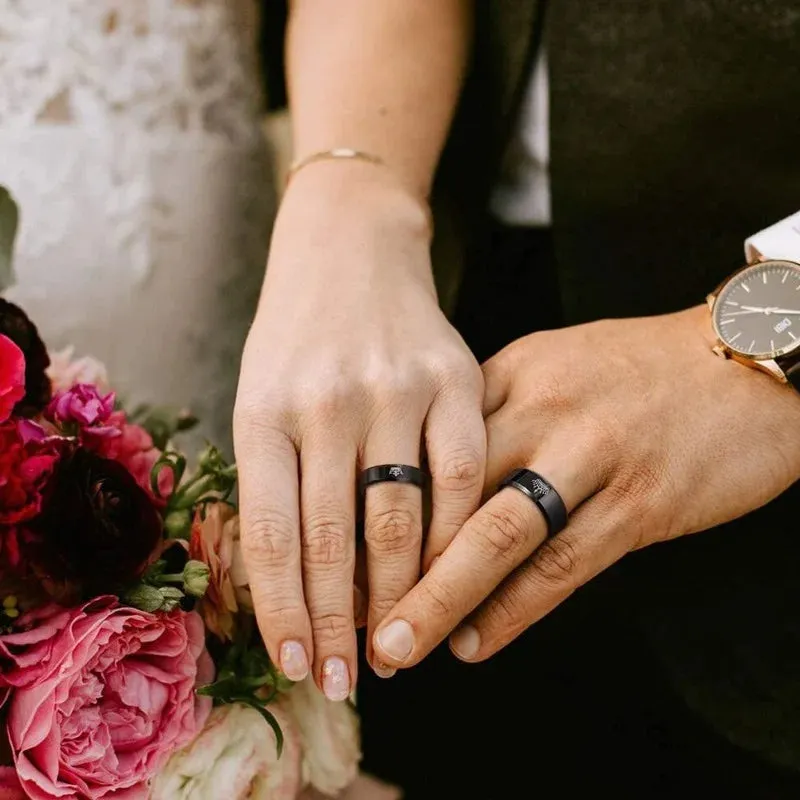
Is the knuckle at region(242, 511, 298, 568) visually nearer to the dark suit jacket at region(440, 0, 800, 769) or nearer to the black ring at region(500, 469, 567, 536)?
the black ring at region(500, 469, 567, 536)

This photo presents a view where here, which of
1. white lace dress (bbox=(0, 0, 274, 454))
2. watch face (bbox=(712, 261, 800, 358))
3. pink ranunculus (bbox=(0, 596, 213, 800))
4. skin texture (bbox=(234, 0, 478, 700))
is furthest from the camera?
white lace dress (bbox=(0, 0, 274, 454))

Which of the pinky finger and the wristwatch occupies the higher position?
the wristwatch

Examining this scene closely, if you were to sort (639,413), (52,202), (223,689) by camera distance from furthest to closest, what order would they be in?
(52,202) < (639,413) < (223,689)

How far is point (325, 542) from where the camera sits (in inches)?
21.8

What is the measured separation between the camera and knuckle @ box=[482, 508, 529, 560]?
56 centimetres

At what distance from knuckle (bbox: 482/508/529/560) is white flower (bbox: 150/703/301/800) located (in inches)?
7.2

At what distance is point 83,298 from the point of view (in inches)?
30.0

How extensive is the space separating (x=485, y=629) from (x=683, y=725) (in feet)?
1.25

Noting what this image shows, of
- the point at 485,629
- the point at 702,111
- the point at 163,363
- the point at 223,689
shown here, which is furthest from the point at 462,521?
the point at 702,111

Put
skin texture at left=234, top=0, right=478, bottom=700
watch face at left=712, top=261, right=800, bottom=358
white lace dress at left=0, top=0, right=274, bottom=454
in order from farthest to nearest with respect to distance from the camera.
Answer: white lace dress at left=0, top=0, right=274, bottom=454
watch face at left=712, top=261, right=800, bottom=358
skin texture at left=234, top=0, right=478, bottom=700

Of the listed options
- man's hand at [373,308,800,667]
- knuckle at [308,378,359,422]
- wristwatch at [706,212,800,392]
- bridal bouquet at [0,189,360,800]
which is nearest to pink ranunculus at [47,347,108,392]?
bridal bouquet at [0,189,360,800]

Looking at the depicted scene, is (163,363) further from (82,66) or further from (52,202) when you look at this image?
(82,66)

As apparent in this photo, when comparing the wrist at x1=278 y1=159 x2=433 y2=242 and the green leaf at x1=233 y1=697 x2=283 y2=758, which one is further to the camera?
the wrist at x1=278 y1=159 x2=433 y2=242

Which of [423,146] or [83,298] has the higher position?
[423,146]
